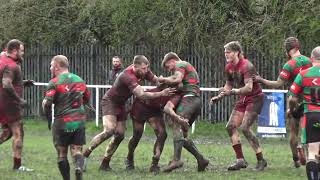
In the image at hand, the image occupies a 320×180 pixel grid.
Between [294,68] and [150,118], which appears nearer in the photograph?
[294,68]

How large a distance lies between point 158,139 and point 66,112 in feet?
8.70

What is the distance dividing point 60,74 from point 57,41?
17.5 metres

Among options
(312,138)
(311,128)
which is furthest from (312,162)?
(311,128)

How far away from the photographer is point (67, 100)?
1132 cm

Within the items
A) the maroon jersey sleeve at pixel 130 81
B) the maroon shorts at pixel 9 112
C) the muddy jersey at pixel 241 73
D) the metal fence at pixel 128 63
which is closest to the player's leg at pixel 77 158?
the maroon jersey sleeve at pixel 130 81

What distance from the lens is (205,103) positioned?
81.0 feet

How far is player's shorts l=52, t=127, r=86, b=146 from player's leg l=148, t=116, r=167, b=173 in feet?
7.30

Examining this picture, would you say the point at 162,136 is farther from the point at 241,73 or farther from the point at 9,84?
the point at 9,84

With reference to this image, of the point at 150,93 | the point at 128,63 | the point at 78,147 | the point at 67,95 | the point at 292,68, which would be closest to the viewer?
the point at 67,95

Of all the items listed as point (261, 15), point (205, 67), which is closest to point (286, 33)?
point (261, 15)

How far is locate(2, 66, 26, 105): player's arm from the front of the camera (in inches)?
515

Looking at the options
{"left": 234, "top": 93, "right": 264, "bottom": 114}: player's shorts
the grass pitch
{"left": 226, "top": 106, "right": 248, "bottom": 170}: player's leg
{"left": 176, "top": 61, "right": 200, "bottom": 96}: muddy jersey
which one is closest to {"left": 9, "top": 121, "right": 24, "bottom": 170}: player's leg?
the grass pitch

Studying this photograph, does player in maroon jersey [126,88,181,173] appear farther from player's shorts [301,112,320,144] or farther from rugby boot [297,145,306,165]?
player's shorts [301,112,320,144]

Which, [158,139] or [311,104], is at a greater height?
[311,104]
